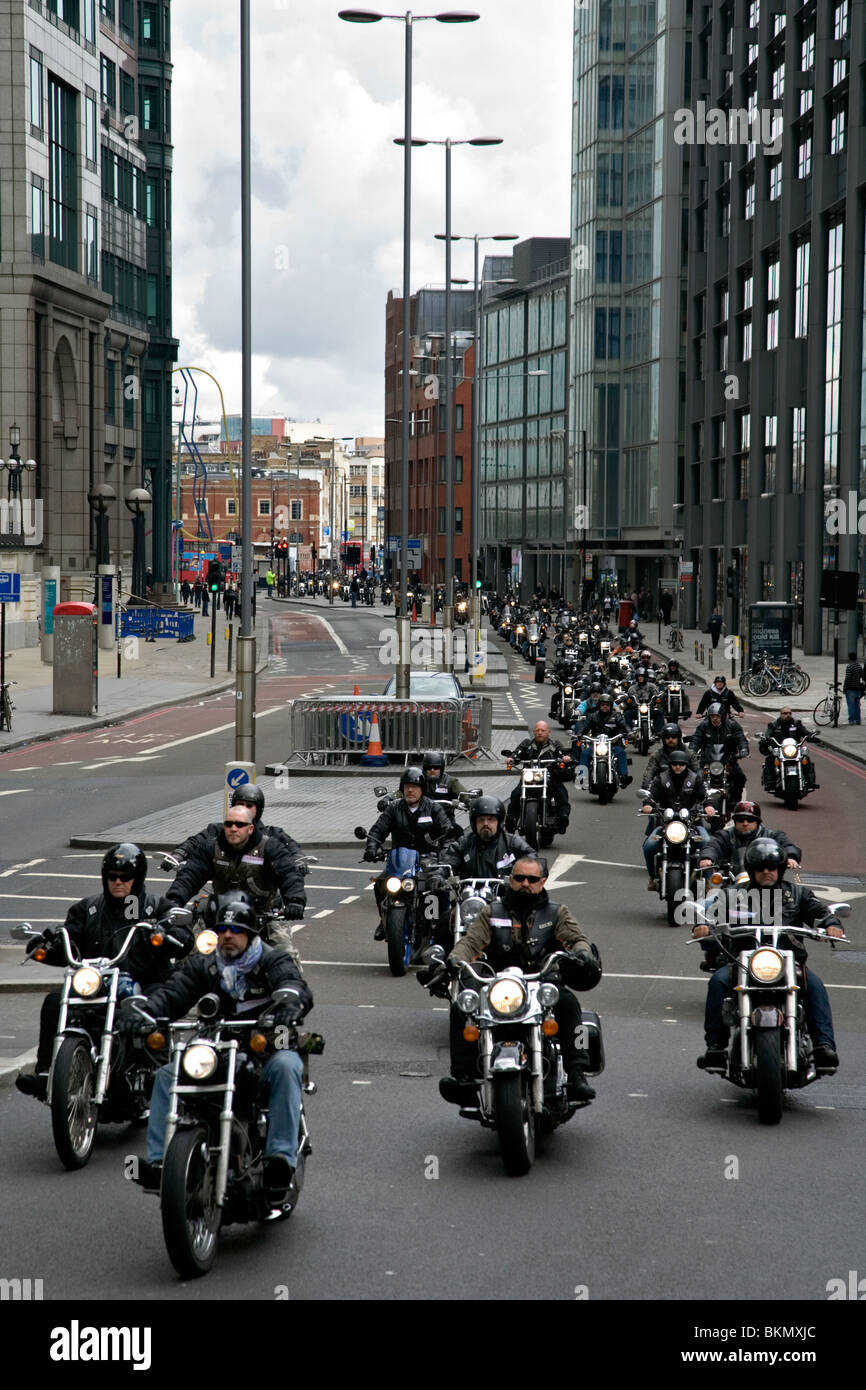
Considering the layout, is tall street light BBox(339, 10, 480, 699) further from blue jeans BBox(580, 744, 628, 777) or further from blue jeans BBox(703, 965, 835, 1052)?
blue jeans BBox(703, 965, 835, 1052)

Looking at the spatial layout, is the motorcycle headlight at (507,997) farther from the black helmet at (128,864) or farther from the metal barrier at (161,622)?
the metal barrier at (161,622)

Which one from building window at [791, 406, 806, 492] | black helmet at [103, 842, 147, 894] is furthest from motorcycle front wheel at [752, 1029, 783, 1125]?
building window at [791, 406, 806, 492]

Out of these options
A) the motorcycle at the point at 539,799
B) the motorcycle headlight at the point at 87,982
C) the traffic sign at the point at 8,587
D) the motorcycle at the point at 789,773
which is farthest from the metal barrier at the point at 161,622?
the motorcycle headlight at the point at 87,982

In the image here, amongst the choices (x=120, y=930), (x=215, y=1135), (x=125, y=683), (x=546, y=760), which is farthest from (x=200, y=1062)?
(x=125, y=683)

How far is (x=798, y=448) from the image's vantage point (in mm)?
65125

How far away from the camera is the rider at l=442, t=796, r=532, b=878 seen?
12.6 m

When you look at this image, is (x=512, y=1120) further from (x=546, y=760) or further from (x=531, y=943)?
(x=546, y=760)

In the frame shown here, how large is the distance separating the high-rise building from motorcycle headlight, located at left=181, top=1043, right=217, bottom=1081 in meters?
50.2

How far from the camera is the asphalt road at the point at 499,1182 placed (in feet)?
23.6

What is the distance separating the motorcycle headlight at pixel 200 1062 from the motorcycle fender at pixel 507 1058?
1.64m

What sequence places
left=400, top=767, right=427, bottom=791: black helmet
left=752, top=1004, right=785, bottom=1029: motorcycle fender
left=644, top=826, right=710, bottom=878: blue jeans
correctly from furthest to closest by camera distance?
1. left=644, top=826, right=710, bottom=878: blue jeans
2. left=400, top=767, right=427, bottom=791: black helmet
3. left=752, top=1004, right=785, bottom=1029: motorcycle fender

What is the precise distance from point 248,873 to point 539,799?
990 centimetres

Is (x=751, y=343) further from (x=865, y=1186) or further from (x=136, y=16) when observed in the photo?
(x=865, y=1186)
